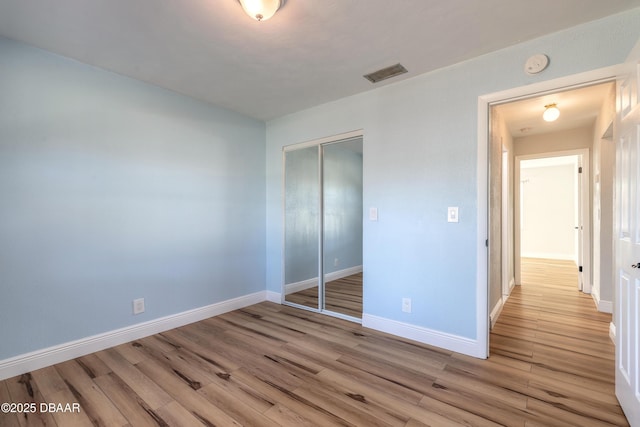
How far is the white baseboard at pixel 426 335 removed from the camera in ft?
7.93

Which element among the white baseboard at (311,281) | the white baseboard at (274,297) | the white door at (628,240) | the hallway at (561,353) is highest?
the white door at (628,240)

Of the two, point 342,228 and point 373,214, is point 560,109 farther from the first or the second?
point 342,228

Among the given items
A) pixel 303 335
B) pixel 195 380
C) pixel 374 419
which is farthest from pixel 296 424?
pixel 303 335

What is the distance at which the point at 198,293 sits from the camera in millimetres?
3289

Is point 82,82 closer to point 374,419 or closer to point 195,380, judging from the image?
point 195,380

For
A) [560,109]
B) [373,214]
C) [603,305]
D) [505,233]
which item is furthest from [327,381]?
[560,109]

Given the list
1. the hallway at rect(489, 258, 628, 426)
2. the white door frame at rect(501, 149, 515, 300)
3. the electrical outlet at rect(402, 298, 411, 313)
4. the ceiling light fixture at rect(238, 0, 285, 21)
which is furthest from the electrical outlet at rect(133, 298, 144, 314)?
the white door frame at rect(501, 149, 515, 300)

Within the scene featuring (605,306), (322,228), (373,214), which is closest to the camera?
(373,214)

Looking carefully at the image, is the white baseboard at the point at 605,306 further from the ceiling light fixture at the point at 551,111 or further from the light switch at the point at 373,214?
the light switch at the point at 373,214

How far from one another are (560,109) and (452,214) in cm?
238

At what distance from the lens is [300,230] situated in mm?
3941

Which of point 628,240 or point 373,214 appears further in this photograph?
point 373,214

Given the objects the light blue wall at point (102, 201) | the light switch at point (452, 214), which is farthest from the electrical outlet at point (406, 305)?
the light blue wall at point (102, 201)

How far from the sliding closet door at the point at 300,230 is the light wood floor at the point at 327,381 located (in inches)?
38.3
